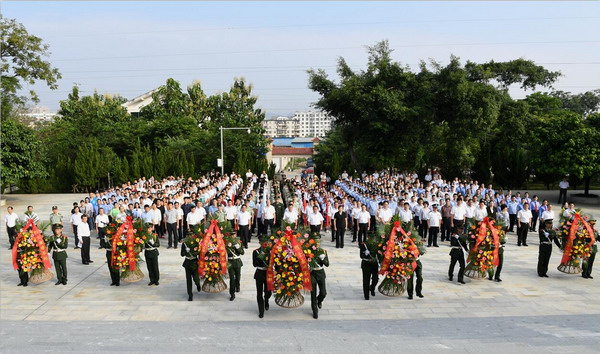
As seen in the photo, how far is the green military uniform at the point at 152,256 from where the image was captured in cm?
1081

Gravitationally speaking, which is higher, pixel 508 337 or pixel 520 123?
pixel 520 123

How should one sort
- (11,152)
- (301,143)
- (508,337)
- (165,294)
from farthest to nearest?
(301,143) < (11,152) < (165,294) < (508,337)

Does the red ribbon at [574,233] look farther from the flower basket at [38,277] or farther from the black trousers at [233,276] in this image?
the flower basket at [38,277]

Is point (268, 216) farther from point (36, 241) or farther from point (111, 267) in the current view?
point (36, 241)

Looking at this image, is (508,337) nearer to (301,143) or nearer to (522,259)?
(522,259)

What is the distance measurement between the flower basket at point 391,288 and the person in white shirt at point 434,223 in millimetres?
5097

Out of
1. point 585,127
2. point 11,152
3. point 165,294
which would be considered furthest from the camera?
point 11,152

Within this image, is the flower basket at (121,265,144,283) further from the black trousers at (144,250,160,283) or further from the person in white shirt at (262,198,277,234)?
the person in white shirt at (262,198,277,234)

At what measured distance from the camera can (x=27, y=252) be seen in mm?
10977

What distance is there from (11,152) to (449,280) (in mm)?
23979

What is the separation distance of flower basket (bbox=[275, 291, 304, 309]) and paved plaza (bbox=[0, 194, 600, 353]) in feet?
0.69

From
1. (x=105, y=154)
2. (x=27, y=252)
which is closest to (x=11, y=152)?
(x=105, y=154)

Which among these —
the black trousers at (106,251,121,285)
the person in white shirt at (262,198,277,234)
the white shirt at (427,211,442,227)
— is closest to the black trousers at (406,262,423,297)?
the white shirt at (427,211,442,227)

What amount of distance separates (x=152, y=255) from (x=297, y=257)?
3.94m
